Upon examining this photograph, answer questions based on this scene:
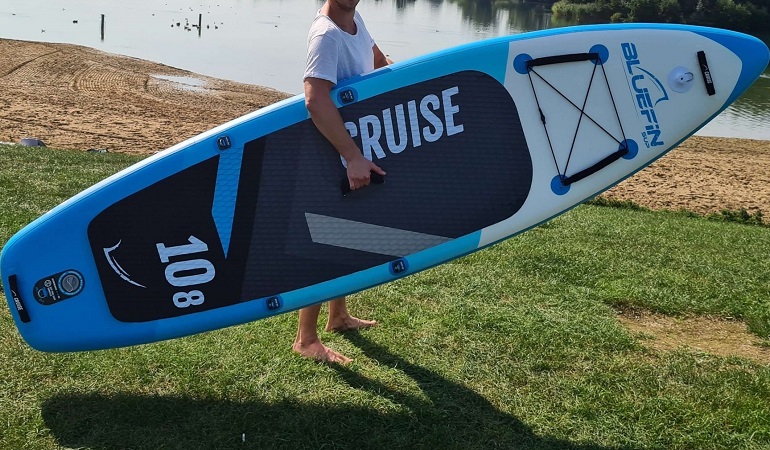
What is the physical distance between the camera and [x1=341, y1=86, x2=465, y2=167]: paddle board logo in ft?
10.2

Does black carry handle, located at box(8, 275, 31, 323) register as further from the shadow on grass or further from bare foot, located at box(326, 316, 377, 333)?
bare foot, located at box(326, 316, 377, 333)

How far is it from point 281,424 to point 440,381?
2.36ft

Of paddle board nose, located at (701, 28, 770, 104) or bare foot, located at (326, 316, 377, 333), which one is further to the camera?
bare foot, located at (326, 316, 377, 333)

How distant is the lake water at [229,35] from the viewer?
20156 mm

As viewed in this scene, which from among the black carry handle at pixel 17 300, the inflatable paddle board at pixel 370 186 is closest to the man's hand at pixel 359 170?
the inflatable paddle board at pixel 370 186

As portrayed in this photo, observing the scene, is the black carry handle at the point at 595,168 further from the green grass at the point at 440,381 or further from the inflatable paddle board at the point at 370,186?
the green grass at the point at 440,381

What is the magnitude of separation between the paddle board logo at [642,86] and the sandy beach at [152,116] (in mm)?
5051

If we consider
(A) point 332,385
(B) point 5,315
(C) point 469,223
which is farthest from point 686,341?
(B) point 5,315

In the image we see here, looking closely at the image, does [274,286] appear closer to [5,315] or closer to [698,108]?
[5,315]

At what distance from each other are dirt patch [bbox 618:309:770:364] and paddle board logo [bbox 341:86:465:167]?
140cm

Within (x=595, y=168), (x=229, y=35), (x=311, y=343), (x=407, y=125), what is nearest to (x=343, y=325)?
(x=311, y=343)

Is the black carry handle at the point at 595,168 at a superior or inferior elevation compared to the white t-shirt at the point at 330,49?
inferior

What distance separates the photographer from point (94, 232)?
9.95 feet

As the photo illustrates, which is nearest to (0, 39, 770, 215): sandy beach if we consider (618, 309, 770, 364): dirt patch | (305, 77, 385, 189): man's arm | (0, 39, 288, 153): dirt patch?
(0, 39, 288, 153): dirt patch
